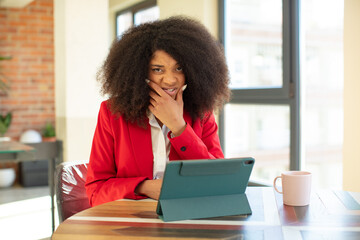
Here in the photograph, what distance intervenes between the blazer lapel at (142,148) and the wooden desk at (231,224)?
0.27 m

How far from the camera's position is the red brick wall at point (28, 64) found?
583 cm

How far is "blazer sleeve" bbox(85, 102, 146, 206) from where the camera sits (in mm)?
1508

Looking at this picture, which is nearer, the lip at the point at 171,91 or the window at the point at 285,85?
the lip at the point at 171,91

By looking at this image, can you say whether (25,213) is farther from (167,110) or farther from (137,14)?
(167,110)

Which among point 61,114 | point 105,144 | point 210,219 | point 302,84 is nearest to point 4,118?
point 61,114

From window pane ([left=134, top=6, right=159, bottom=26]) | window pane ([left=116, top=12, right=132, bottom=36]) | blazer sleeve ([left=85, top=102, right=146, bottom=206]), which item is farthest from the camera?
window pane ([left=116, top=12, right=132, bottom=36])

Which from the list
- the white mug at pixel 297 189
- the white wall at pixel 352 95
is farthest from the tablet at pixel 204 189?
the white wall at pixel 352 95

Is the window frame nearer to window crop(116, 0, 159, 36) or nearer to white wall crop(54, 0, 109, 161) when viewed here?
white wall crop(54, 0, 109, 161)

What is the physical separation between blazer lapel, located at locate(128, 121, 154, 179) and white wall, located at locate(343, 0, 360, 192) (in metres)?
1.55

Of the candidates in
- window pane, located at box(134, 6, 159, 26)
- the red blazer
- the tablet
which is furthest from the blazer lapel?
window pane, located at box(134, 6, 159, 26)

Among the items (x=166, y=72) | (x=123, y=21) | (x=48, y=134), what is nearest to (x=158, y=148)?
(x=166, y=72)

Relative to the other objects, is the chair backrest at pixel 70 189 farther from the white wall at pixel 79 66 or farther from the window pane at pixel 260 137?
the white wall at pixel 79 66

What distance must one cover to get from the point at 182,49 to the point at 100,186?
22.2 inches

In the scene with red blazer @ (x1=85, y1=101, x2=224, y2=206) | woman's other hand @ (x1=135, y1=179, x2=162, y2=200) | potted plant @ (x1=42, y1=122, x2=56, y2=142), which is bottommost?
potted plant @ (x1=42, y1=122, x2=56, y2=142)
